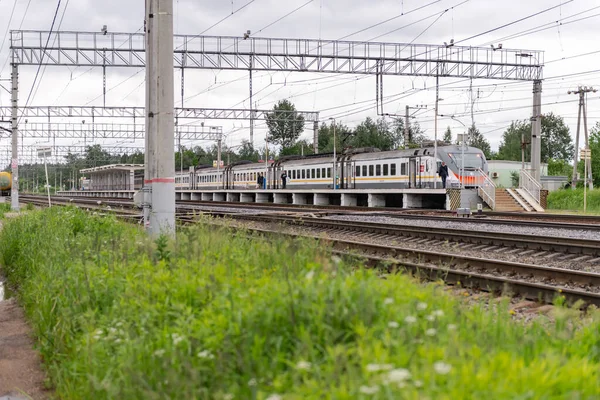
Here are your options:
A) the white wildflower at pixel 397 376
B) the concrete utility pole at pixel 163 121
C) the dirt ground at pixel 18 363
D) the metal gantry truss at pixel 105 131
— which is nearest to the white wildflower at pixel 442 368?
the white wildflower at pixel 397 376

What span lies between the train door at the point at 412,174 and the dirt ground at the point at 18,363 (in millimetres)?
28410

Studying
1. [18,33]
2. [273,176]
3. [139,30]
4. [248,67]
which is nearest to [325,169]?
[273,176]

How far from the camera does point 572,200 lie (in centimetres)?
3716

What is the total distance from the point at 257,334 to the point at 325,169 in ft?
131

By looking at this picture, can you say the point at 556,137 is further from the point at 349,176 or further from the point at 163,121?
the point at 163,121

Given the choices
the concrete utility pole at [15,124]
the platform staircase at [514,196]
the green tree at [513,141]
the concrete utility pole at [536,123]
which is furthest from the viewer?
the green tree at [513,141]

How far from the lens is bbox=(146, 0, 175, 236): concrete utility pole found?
11008mm

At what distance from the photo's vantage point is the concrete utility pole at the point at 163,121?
11.0 metres

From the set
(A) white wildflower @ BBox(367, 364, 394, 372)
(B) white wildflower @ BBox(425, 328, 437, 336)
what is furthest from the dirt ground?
(A) white wildflower @ BBox(367, 364, 394, 372)

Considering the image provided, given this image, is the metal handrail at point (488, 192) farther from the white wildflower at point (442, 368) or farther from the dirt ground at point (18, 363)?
the white wildflower at point (442, 368)

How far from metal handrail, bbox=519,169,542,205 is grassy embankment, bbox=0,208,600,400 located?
30603 mm

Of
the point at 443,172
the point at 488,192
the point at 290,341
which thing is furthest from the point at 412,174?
the point at 290,341

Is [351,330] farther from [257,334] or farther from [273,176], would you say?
[273,176]

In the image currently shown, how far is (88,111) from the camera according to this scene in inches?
2061
